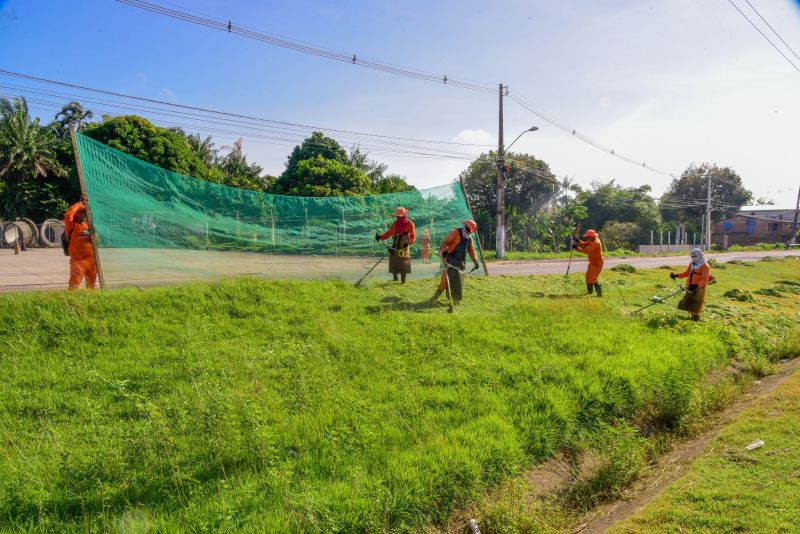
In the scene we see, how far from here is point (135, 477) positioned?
133 inches

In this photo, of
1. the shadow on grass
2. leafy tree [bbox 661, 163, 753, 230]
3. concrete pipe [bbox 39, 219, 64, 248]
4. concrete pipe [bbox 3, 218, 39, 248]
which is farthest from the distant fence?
concrete pipe [bbox 3, 218, 39, 248]

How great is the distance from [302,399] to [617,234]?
148 ft

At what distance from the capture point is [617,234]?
44.6m

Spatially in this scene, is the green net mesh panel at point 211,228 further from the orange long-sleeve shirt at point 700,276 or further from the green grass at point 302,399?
the orange long-sleeve shirt at point 700,276

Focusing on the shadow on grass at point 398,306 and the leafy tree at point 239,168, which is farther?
the leafy tree at point 239,168

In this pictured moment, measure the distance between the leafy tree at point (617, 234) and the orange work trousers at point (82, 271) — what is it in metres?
42.4

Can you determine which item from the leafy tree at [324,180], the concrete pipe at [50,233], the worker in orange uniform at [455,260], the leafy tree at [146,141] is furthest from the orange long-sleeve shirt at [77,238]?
the leafy tree at [146,141]

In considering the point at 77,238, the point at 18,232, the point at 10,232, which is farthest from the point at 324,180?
the point at 77,238

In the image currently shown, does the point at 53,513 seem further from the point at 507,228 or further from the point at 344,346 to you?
the point at 507,228

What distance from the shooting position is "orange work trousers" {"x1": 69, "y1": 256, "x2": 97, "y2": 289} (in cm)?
724

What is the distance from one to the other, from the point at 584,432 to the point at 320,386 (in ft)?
8.71

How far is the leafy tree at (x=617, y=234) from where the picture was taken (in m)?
44.3

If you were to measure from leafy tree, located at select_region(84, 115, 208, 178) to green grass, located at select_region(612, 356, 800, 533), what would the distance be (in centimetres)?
3021

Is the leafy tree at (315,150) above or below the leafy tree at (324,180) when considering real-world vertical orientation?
above
